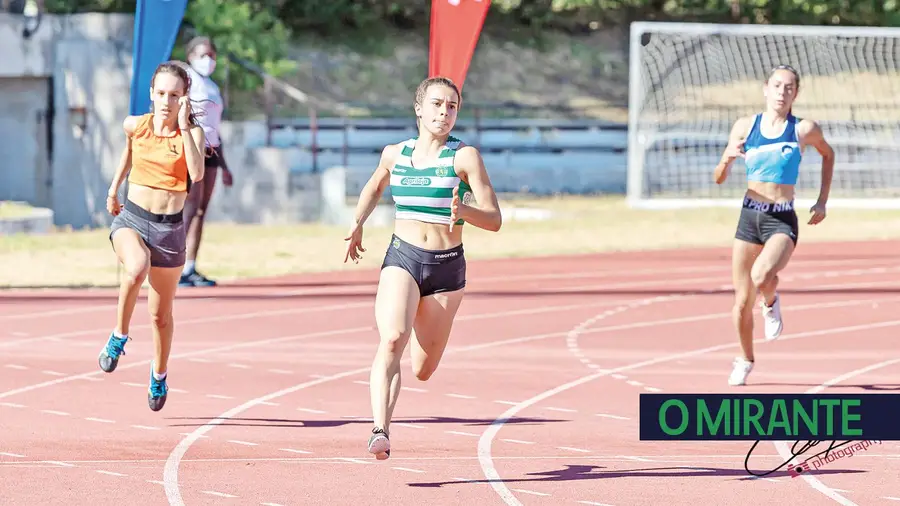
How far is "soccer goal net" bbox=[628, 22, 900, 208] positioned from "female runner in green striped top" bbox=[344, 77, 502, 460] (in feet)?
67.9

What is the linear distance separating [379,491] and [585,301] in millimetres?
8356

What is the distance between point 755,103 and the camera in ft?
139

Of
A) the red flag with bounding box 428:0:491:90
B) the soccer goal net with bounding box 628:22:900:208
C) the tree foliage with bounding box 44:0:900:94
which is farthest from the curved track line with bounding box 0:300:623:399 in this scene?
the tree foliage with bounding box 44:0:900:94

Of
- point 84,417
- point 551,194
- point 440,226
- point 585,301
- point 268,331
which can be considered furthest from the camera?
point 551,194

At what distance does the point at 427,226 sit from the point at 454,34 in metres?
4.12

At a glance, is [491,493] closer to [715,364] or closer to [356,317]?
[715,364]

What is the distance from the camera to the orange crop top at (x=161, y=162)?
8930mm

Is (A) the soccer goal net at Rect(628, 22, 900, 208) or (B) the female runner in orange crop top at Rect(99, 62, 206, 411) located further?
(A) the soccer goal net at Rect(628, 22, 900, 208)

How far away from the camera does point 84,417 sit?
359 inches

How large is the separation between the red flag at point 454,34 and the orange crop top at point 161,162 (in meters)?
2.87

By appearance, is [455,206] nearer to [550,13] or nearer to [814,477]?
[814,477]

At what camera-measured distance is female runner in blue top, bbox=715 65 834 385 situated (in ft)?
33.0

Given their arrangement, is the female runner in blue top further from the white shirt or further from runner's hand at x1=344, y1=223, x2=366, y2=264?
the white shirt

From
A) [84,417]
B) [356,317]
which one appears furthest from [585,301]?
[84,417]
